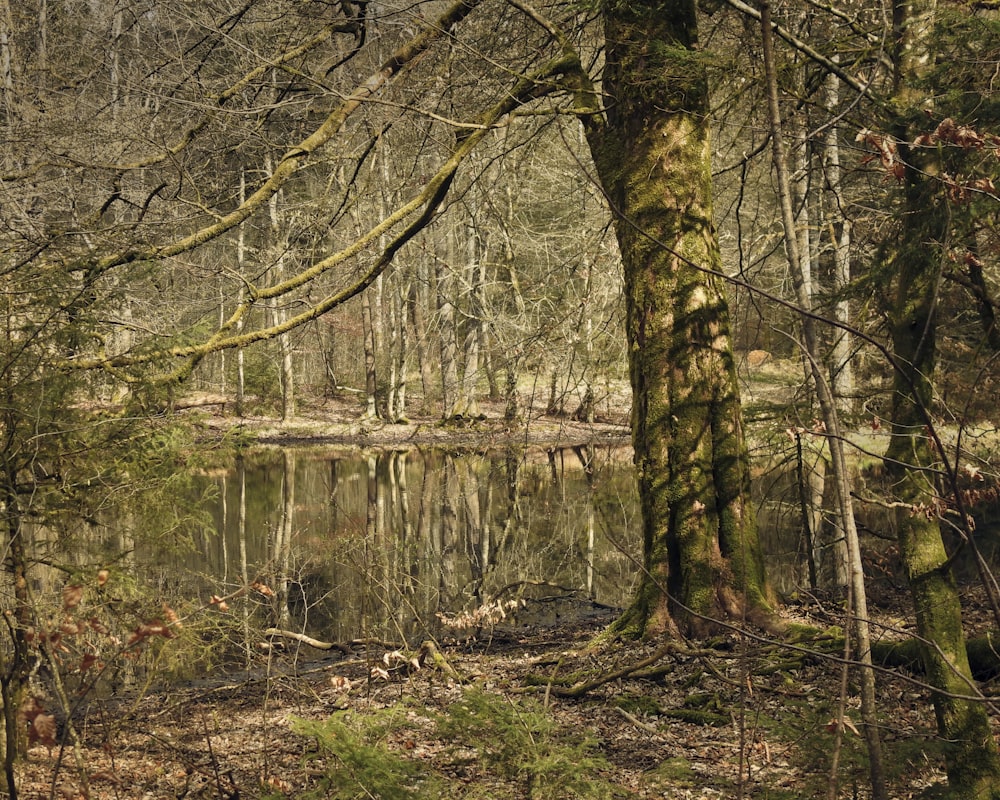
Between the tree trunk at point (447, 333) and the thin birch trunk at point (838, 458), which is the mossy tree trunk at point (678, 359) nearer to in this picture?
the thin birch trunk at point (838, 458)

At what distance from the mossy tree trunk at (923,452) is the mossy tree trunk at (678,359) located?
1742mm

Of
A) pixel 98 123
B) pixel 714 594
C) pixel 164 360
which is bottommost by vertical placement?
pixel 714 594

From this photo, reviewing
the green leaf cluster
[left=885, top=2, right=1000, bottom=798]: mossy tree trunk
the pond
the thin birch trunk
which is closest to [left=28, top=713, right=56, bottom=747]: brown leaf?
the green leaf cluster

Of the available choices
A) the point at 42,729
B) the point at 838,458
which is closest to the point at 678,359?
the point at 838,458

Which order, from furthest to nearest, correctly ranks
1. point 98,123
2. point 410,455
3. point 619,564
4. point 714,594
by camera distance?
point 410,455
point 619,564
point 98,123
point 714,594

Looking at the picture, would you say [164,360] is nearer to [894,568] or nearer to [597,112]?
[597,112]

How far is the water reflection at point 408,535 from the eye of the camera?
789 cm

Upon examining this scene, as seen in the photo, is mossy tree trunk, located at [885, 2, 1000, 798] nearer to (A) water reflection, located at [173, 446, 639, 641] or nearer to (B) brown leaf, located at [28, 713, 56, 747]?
(B) brown leaf, located at [28, 713, 56, 747]

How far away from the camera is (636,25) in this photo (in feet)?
19.4

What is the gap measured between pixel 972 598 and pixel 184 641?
5.68 metres

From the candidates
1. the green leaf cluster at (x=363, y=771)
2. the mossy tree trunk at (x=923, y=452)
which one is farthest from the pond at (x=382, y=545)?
the mossy tree trunk at (x=923, y=452)

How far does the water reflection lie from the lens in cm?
789

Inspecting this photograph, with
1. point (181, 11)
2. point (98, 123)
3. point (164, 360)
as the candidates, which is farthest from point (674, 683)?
point (98, 123)

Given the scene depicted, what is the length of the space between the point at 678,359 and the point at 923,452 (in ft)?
7.80
